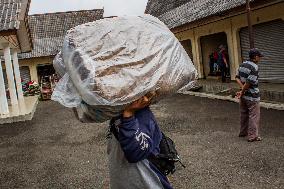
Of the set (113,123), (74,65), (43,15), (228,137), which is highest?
(43,15)

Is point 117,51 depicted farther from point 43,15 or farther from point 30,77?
point 43,15

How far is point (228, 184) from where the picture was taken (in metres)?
4.91

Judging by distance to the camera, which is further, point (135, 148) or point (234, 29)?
point (234, 29)

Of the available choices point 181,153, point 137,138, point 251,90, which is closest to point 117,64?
point 137,138

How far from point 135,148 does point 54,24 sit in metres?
35.8

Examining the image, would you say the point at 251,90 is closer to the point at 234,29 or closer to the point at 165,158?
the point at 165,158

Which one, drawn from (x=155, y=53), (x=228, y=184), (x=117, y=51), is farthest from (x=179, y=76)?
(x=228, y=184)

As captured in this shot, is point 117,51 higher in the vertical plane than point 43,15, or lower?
lower

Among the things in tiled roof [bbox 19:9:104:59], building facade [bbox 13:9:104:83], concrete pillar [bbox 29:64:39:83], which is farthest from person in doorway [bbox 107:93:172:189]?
tiled roof [bbox 19:9:104:59]

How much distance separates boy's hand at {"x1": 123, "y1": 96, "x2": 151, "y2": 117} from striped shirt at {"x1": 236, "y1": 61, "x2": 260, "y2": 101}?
4904 mm

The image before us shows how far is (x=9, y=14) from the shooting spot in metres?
12.7

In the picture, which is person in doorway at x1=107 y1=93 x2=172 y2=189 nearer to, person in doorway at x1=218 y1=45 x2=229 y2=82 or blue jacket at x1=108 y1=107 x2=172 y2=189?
blue jacket at x1=108 y1=107 x2=172 y2=189

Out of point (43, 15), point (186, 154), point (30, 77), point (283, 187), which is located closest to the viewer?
point (283, 187)

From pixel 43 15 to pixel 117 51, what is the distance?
122 ft
